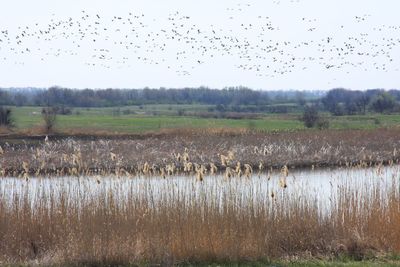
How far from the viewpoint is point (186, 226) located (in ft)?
35.0

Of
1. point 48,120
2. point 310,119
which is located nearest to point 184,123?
point 310,119

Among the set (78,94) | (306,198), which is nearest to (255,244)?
(306,198)

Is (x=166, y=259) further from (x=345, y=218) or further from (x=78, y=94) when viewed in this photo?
(x=78, y=94)

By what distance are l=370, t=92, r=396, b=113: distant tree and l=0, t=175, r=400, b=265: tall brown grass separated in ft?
228

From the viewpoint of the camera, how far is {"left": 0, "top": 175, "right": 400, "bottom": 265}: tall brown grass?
33.9ft

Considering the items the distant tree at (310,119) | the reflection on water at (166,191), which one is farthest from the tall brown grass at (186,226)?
the distant tree at (310,119)

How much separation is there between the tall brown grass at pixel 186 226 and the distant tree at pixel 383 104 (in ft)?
228

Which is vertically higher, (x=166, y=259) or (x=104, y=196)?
(x=104, y=196)

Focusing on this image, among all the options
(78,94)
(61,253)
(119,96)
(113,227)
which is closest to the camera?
(61,253)

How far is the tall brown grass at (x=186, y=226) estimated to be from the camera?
10.3m

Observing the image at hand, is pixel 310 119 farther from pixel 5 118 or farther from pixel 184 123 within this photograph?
pixel 5 118

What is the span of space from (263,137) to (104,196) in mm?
26568

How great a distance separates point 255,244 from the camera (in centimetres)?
1058

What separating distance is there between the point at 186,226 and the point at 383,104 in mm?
73099
